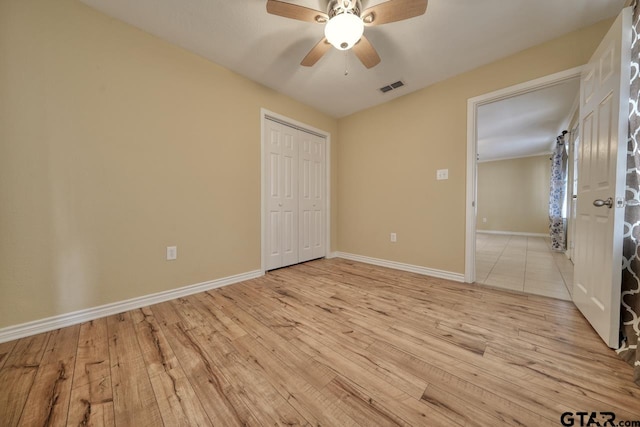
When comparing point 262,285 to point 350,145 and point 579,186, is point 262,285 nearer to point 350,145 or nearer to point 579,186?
point 350,145

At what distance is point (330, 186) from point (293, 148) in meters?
0.89

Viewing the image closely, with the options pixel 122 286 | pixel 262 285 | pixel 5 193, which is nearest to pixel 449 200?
pixel 262 285

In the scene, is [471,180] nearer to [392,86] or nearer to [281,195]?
[392,86]

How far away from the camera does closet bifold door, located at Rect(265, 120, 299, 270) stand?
9.36 feet

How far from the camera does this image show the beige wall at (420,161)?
2098 mm

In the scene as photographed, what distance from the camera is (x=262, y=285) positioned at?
2.40 m

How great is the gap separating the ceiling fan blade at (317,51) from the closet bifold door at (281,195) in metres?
1.04

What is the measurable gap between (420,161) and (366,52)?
149 centimetres

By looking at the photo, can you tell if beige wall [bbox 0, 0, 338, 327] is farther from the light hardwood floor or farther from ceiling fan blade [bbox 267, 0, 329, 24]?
ceiling fan blade [bbox 267, 0, 329, 24]

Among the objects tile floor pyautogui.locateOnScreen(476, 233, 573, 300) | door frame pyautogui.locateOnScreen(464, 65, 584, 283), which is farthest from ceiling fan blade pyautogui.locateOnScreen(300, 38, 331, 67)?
tile floor pyautogui.locateOnScreen(476, 233, 573, 300)

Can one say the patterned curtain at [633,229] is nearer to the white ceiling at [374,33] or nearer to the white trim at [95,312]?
the white ceiling at [374,33]

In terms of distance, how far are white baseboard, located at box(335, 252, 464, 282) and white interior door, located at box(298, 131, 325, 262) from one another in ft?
1.58

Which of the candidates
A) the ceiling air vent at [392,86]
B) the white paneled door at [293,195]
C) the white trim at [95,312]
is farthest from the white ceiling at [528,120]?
the white trim at [95,312]

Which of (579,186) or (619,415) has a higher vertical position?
(579,186)
